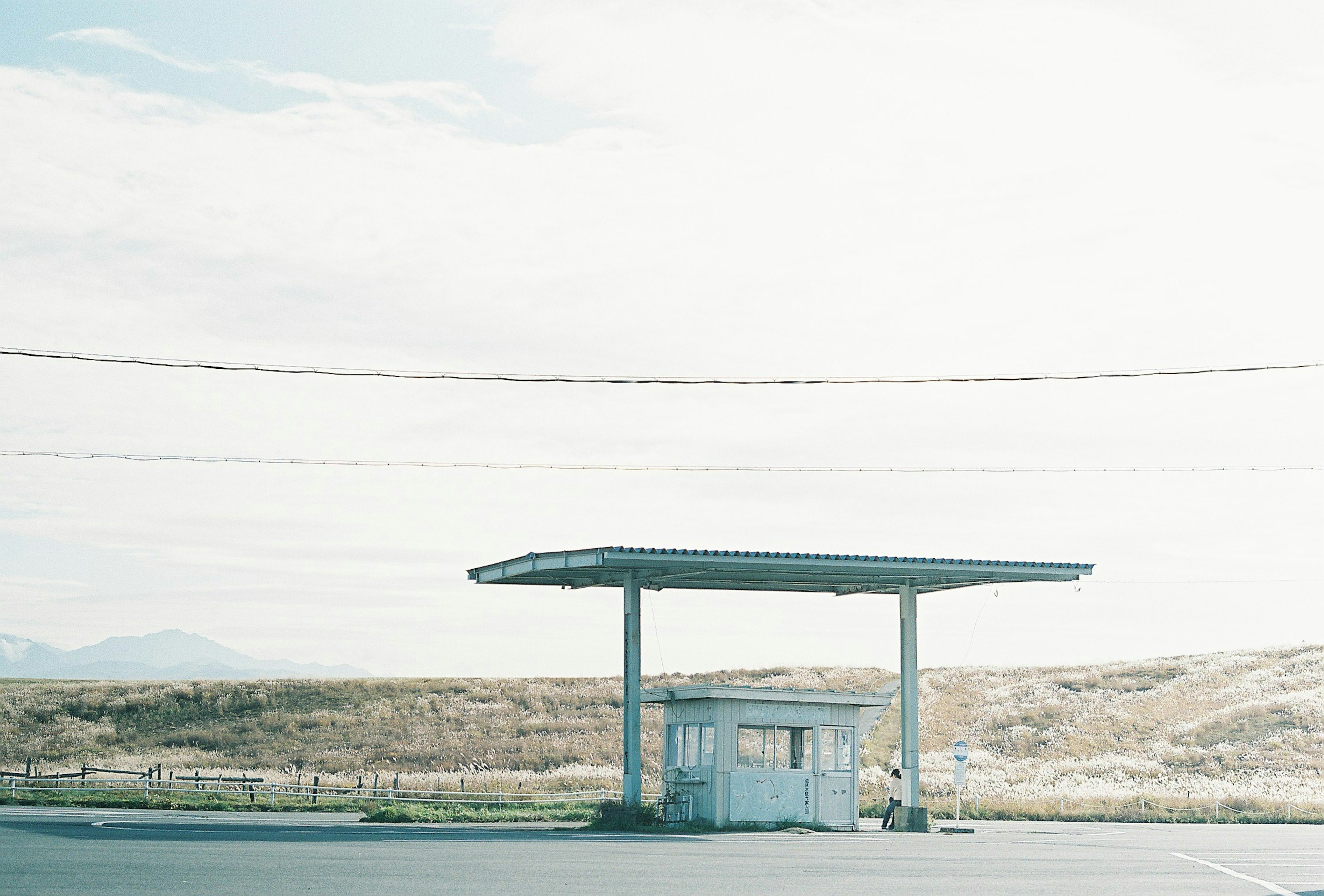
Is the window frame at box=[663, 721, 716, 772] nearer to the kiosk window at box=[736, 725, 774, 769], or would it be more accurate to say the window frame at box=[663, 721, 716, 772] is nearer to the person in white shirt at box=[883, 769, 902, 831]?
the kiosk window at box=[736, 725, 774, 769]

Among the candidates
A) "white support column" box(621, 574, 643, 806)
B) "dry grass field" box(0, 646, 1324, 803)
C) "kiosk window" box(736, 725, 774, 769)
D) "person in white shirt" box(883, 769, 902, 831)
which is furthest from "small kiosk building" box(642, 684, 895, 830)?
"dry grass field" box(0, 646, 1324, 803)

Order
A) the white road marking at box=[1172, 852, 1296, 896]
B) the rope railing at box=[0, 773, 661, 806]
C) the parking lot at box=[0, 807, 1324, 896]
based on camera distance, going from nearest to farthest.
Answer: the parking lot at box=[0, 807, 1324, 896]
the white road marking at box=[1172, 852, 1296, 896]
the rope railing at box=[0, 773, 661, 806]

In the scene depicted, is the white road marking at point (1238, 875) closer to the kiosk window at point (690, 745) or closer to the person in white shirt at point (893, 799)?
the person in white shirt at point (893, 799)

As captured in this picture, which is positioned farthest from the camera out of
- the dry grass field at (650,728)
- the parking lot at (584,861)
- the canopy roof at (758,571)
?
the dry grass field at (650,728)

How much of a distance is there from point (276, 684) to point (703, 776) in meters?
59.4

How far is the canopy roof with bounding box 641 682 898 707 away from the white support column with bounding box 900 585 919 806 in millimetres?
501

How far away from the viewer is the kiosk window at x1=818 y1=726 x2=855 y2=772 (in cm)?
3125

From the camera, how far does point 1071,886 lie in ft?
58.9

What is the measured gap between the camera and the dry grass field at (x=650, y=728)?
61.2 m

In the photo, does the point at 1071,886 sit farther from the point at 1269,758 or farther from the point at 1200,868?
the point at 1269,758

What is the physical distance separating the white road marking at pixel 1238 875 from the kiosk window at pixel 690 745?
9567 millimetres

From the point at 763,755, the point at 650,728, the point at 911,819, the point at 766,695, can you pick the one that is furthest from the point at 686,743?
the point at 650,728

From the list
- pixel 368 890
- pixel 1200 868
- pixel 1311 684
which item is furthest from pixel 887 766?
pixel 368 890

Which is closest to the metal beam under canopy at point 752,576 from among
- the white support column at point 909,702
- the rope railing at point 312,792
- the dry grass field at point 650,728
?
the white support column at point 909,702
